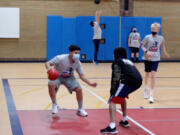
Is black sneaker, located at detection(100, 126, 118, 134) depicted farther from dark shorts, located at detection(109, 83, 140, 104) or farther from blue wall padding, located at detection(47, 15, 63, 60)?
blue wall padding, located at detection(47, 15, 63, 60)

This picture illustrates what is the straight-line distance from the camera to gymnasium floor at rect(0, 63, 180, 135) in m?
5.49

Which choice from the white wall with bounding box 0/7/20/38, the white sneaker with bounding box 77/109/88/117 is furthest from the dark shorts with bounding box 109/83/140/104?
the white wall with bounding box 0/7/20/38

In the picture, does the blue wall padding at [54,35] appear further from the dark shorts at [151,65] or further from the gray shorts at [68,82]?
the gray shorts at [68,82]

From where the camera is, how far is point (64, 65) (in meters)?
6.26

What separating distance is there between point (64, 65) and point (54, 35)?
10.7 meters

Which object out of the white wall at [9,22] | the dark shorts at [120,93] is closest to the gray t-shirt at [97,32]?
the white wall at [9,22]

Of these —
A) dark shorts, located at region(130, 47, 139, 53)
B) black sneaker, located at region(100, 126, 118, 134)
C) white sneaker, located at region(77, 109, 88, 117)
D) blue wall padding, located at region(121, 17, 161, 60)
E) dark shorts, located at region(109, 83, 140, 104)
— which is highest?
blue wall padding, located at region(121, 17, 161, 60)

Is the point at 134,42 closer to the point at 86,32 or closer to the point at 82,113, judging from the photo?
the point at 86,32

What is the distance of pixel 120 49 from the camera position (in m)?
5.45

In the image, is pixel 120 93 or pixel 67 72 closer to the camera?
pixel 120 93

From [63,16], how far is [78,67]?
11.0 m

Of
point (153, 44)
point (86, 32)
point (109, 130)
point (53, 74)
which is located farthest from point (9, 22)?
point (109, 130)

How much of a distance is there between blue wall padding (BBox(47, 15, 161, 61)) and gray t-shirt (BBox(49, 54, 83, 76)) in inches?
413

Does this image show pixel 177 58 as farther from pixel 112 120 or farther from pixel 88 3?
pixel 112 120
